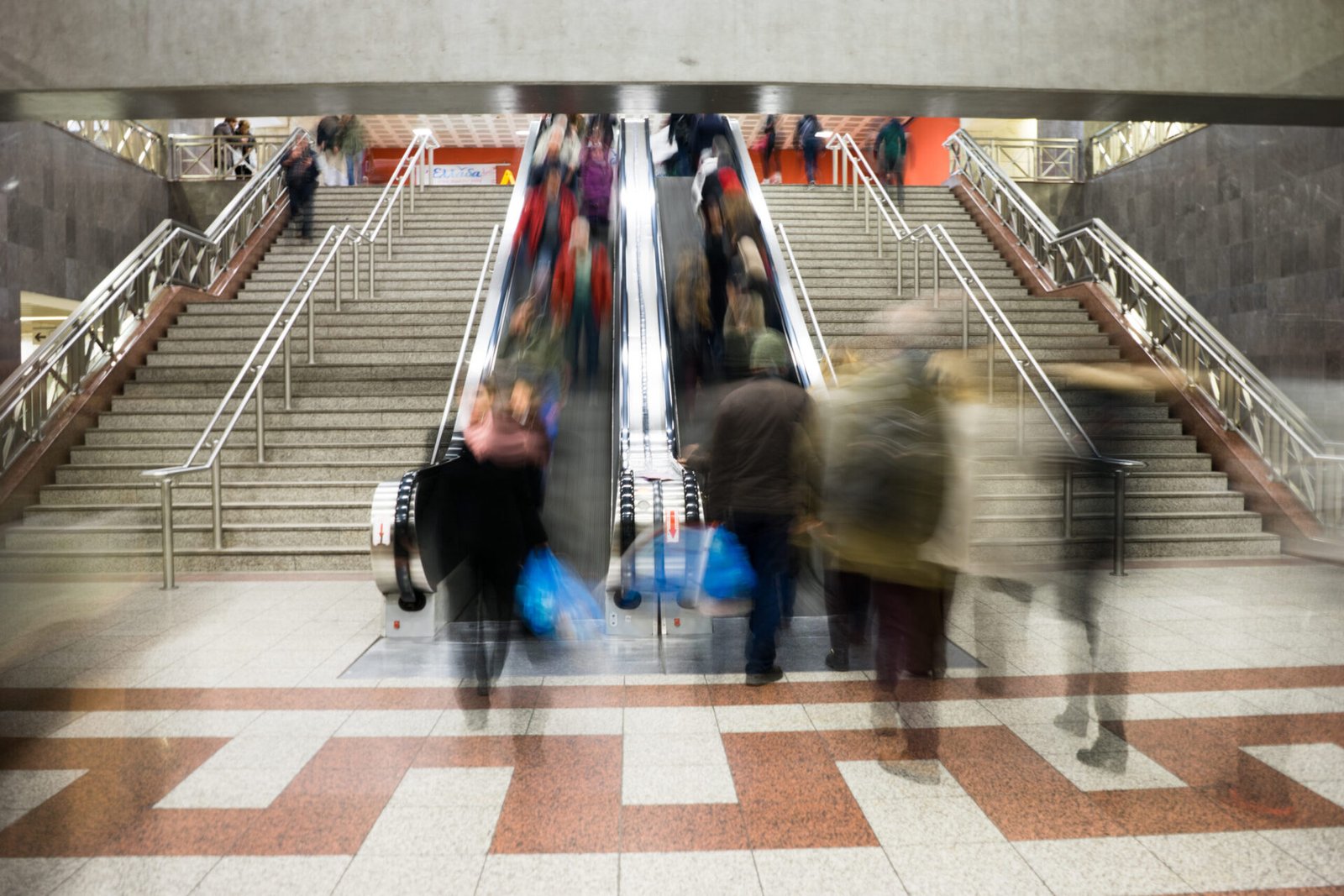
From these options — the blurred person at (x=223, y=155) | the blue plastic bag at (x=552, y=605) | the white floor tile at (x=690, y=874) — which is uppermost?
the blurred person at (x=223, y=155)

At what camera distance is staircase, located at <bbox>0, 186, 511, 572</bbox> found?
712cm

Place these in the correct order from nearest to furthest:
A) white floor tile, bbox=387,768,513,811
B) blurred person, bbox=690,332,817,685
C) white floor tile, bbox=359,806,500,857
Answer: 1. white floor tile, bbox=359,806,500,857
2. white floor tile, bbox=387,768,513,811
3. blurred person, bbox=690,332,817,685

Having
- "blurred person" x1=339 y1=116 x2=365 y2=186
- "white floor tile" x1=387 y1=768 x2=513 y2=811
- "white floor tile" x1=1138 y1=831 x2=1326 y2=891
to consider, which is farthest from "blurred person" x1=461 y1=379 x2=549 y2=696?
"blurred person" x1=339 y1=116 x2=365 y2=186

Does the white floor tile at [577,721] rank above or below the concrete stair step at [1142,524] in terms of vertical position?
below

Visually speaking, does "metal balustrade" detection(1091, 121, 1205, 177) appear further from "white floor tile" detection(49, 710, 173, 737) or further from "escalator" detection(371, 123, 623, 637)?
"white floor tile" detection(49, 710, 173, 737)

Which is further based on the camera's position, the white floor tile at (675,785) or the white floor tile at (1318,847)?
the white floor tile at (675,785)

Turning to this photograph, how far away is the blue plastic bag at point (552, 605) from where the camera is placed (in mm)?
5051

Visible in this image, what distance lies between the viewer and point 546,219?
11.6m

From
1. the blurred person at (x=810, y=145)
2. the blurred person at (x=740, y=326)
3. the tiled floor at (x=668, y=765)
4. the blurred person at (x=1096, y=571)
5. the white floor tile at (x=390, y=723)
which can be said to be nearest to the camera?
the tiled floor at (x=668, y=765)

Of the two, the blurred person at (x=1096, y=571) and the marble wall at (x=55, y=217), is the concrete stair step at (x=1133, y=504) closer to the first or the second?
the blurred person at (x=1096, y=571)

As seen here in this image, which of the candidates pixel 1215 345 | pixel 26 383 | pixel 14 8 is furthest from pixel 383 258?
pixel 1215 345

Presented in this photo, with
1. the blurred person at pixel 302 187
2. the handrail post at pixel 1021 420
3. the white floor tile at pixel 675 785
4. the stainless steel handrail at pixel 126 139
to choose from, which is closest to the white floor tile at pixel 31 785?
the white floor tile at pixel 675 785

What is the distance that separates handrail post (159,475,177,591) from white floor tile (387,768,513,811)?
4.03m

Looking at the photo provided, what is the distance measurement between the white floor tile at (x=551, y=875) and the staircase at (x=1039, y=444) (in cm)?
218
